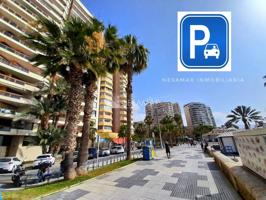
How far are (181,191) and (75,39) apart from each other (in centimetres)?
930

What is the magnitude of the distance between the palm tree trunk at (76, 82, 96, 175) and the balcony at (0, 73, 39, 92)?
19.5 metres

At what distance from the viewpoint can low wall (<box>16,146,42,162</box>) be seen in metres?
27.3

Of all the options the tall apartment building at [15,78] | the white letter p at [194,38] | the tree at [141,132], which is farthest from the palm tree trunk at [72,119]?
the tree at [141,132]

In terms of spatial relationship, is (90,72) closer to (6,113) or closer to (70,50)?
(70,50)

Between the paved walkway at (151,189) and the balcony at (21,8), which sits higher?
the balcony at (21,8)

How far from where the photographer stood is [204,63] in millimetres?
10391

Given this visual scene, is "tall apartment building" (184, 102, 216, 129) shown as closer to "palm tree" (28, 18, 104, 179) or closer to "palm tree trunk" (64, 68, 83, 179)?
"palm tree trunk" (64, 68, 83, 179)

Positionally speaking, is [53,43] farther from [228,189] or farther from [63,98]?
[63,98]

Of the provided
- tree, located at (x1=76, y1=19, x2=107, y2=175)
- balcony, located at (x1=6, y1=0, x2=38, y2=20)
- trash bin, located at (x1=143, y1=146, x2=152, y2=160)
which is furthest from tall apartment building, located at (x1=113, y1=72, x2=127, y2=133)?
tree, located at (x1=76, y1=19, x2=107, y2=175)

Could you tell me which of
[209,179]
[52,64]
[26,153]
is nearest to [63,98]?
[26,153]

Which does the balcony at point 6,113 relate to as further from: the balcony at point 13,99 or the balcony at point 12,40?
the balcony at point 12,40

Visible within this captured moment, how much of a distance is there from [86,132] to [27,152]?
22000 millimetres

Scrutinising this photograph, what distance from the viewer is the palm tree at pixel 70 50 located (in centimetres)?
1036

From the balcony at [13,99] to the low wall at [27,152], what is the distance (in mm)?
6623
